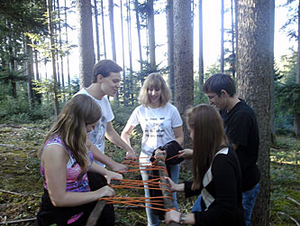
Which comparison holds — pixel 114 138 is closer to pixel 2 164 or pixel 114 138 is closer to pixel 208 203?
pixel 208 203

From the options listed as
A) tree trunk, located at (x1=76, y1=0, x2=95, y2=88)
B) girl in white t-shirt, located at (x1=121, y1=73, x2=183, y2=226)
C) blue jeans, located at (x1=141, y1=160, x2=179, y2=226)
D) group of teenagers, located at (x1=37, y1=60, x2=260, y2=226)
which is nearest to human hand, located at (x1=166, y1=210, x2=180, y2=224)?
group of teenagers, located at (x1=37, y1=60, x2=260, y2=226)

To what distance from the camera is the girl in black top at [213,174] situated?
142 centimetres

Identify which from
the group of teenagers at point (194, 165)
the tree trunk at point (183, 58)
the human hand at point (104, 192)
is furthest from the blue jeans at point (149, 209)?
the tree trunk at point (183, 58)

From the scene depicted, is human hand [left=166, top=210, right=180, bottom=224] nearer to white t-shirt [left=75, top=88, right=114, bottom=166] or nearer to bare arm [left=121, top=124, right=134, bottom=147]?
white t-shirt [left=75, top=88, right=114, bottom=166]

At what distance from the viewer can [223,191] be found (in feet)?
4.64

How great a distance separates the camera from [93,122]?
1.67 m

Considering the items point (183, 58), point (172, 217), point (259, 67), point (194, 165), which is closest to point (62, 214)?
point (172, 217)

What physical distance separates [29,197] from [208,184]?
10.9ft

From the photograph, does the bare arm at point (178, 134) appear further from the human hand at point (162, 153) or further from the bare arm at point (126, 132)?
the bare arm at point (126, 132)

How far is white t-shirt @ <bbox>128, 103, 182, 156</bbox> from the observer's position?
9.38ft

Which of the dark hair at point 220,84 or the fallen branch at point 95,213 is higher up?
the dark hair at point 220,84

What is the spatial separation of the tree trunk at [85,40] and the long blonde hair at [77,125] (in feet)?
13.5

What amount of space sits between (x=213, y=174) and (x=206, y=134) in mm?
287

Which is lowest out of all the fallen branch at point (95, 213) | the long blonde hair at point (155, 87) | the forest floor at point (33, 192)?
the forest floor at point (33, 192)
